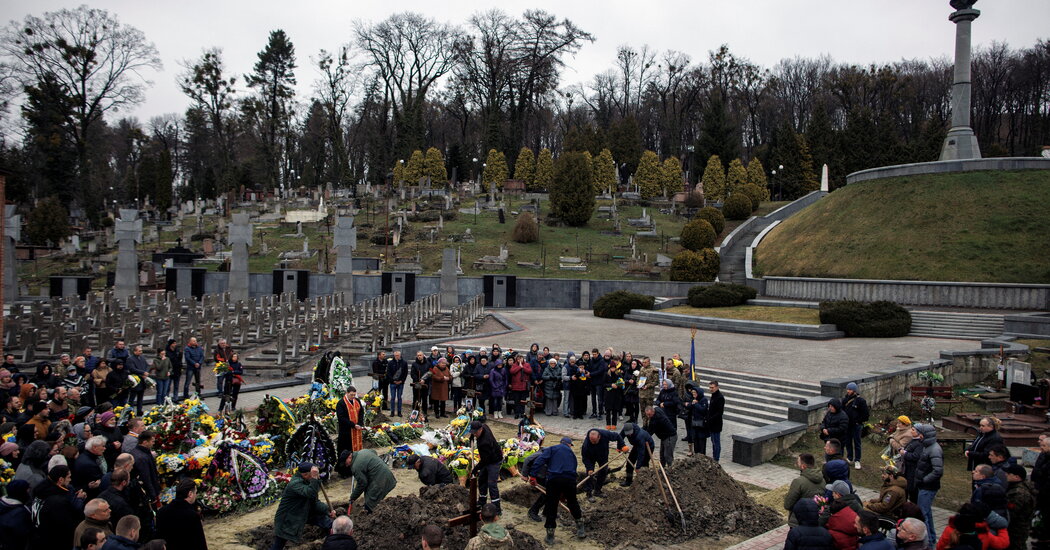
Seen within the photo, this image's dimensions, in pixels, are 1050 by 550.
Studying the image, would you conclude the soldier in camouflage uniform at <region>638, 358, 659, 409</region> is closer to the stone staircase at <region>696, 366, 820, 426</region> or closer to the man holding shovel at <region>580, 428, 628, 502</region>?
the stone staircase at <region>696, 366, 820, 426</region>

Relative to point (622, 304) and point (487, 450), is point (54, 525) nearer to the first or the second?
point (487, 450)

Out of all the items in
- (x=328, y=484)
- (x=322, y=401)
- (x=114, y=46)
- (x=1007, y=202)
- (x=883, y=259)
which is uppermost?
(x=114, y=46)

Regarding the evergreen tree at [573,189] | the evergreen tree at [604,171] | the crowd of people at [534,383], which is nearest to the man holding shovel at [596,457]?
the crowd of people at [534,383]

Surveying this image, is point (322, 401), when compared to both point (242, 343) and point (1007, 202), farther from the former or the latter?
point (1007, 202)

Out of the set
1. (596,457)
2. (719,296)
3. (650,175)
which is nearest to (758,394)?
(596,457)

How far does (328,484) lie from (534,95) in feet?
214

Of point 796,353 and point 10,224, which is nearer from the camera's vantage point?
point 796,353

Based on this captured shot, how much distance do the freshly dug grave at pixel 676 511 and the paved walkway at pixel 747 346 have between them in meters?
7.76

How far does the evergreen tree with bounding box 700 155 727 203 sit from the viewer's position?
6009 cm

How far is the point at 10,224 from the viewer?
30281mm

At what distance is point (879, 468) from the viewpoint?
1105 cm

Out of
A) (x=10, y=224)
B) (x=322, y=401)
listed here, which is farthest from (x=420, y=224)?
(x=322, y=401)

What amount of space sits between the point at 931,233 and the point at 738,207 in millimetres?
20542

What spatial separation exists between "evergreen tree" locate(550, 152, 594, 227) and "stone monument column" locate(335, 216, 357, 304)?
2346cm
